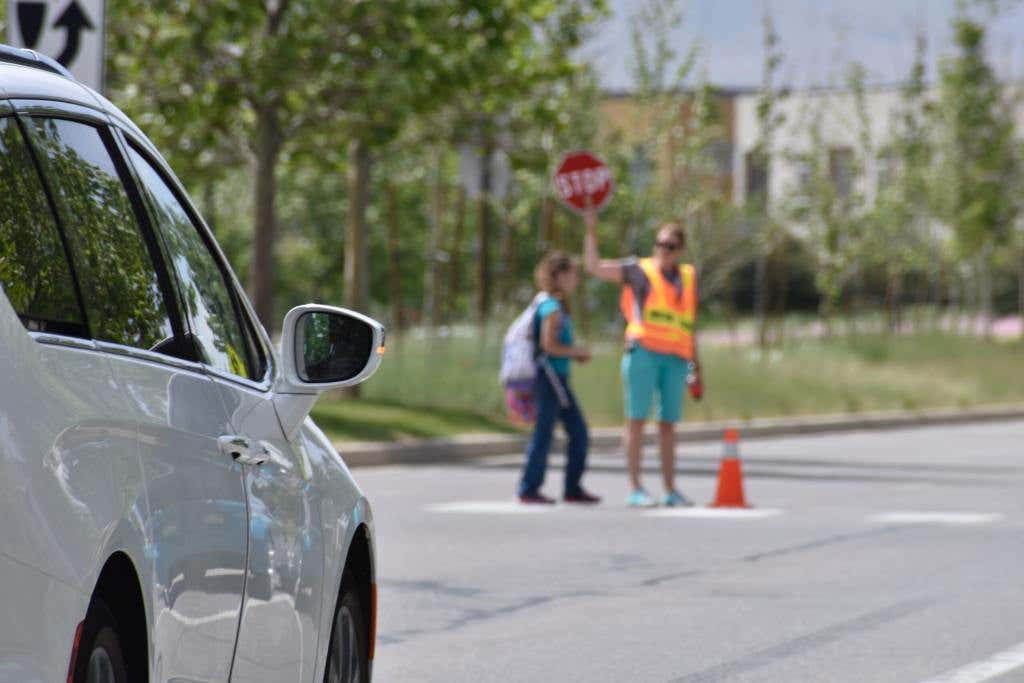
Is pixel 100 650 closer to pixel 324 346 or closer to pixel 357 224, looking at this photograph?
pixel 324 346

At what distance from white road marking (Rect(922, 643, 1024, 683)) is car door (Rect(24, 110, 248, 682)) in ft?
12.7

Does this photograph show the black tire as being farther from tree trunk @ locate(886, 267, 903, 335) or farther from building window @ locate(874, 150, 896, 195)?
building window @ locate(874, 150, 896, 195)

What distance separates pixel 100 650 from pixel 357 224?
22.3 metres

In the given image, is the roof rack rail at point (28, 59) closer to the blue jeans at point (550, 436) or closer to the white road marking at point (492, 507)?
the white road marking at point (492, 507)

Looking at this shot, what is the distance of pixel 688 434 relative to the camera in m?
26.7

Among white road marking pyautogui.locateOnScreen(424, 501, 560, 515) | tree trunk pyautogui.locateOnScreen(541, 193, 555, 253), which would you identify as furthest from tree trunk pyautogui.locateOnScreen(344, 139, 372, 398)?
white road marking pyautogui.locateOnScreen(424, 501, 560, 515)

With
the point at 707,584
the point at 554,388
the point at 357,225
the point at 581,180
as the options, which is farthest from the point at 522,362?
the point at 357,225

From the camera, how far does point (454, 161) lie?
4741 centimetres

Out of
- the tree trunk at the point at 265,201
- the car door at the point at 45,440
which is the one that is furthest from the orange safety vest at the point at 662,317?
the car door at the point at 45,440

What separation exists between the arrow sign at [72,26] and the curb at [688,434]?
8.75 m

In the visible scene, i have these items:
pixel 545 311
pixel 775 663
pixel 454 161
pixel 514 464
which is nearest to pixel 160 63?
pixel 514 464

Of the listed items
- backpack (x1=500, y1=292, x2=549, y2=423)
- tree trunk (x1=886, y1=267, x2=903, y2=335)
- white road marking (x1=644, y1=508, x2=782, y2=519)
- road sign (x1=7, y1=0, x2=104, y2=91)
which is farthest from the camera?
tree trunk (x1=886, y1=267, x2=903, y2=335)

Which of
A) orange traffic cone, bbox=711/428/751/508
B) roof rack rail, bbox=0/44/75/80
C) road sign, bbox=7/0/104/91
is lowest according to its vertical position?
orange traffic cone, bbox=711/428/751/508

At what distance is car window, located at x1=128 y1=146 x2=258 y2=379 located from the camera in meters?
4.77
